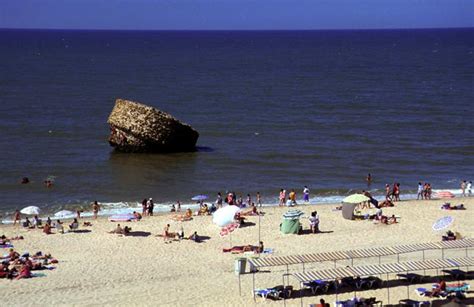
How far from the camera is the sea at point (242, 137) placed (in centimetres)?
4319

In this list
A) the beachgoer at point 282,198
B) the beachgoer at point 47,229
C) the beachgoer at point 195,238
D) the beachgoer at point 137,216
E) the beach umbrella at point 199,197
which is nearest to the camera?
the beachgoer at point 195,238

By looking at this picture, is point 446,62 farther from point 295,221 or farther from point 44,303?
point 44,303

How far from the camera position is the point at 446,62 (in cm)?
13312

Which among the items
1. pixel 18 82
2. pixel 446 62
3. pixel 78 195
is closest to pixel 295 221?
pixel 78 195

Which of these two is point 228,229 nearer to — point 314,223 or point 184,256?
point 184,256

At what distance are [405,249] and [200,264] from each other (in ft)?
21.9

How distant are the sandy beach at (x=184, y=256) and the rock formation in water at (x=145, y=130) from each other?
1280cm

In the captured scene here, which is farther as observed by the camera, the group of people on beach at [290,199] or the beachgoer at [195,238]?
the group of people on beach at [290,199]

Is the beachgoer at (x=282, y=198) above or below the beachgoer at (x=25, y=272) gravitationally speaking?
above

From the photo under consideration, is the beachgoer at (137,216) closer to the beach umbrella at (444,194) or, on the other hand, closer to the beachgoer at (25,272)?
the beachgoer at (25,272)

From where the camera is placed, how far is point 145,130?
48.5 m

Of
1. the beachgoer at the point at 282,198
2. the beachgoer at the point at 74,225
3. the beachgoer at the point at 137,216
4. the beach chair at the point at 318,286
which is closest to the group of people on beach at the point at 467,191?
the beachgoer at the point at 282,198

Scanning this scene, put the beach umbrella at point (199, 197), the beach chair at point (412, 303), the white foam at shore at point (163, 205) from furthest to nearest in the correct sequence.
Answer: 1. the white foam at shore at point (163, 205)
2. the beach umbrella at point (199, 197)
3. the beach chair at point (412, 303)

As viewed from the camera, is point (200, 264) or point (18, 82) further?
point (18, 82)
